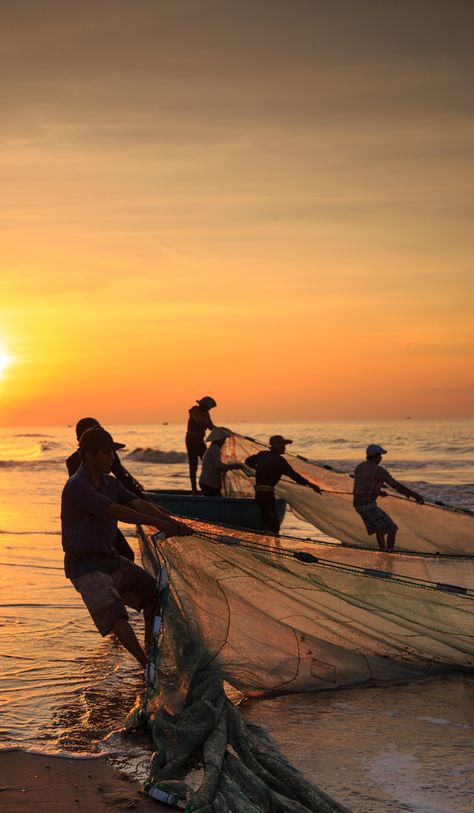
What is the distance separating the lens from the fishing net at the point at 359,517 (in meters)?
11.1

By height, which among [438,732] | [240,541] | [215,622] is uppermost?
[240,541]

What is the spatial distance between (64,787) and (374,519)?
7.36 m

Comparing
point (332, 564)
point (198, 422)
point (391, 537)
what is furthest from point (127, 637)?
point (198, 422)

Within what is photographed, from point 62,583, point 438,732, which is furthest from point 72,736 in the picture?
point 62,583

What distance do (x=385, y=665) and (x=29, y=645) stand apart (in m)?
2.93

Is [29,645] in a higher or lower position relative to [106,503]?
lower

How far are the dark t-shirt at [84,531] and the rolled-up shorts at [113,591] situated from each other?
58 mm

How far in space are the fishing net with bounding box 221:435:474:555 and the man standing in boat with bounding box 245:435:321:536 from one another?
0.25 metres

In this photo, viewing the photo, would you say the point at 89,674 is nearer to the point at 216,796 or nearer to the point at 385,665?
the point at 385,665

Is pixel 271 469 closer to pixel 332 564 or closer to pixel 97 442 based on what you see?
pixel 332 564

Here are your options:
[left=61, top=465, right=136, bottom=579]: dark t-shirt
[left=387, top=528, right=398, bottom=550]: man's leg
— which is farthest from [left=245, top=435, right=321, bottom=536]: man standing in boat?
[left=61, top=465, right=136, bottom=579]: dark t-shirt

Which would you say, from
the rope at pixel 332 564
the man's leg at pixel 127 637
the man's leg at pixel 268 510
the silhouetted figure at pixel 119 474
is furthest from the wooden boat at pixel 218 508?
the man's leg at pixel 127 637

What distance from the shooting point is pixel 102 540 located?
220 inches

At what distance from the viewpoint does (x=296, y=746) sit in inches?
197
